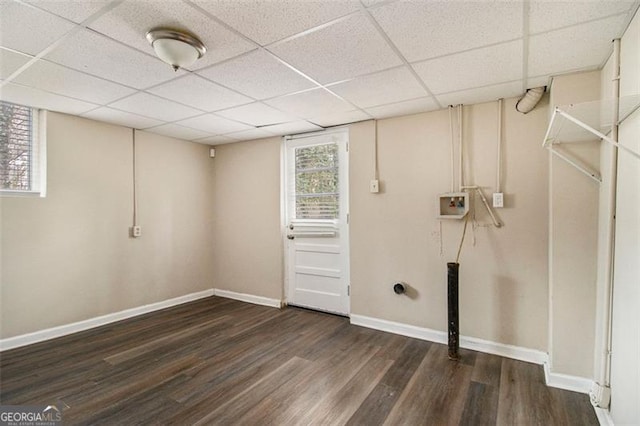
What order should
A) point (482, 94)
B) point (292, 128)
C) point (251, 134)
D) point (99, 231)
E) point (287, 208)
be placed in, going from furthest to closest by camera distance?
point (287, 208) → point (251, 134) → point (292, 128) → point (99, 231) → point (482, 94)

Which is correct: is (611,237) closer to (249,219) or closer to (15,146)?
(249,219)

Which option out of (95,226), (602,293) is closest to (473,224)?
(602,293)

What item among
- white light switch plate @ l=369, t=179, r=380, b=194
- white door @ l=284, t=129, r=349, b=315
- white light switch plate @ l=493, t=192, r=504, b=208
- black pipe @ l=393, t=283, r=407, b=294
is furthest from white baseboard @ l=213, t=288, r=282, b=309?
white light switch plate @ l=493, t=192, r=504, b=208

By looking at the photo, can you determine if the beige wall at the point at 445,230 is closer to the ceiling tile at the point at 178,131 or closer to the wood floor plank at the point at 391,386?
the wood floor plank at the point at 391,386

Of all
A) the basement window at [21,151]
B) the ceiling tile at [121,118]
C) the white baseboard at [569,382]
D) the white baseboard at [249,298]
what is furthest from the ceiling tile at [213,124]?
the white baseboard at [569,382]

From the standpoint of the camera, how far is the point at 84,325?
132 inches

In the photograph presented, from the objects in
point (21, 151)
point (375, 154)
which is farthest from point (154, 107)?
point (375, 154)

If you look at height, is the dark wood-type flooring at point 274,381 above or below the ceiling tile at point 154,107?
below

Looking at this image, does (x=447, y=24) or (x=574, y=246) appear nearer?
(x=447, y=24)

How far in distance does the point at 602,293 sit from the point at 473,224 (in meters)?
1.05

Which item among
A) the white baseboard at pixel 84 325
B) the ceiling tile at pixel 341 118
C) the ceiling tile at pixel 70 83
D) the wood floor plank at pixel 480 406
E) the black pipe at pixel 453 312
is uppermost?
the ceiling tile at pixel 341 118

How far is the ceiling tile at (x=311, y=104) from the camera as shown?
8.80 feet

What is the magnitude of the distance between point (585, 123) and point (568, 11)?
2.39ft

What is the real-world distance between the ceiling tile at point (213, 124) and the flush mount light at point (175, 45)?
4.70 feet
